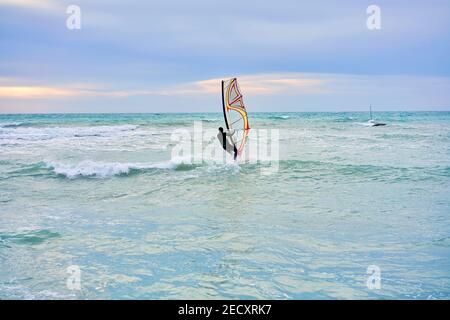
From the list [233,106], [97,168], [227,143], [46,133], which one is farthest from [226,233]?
[46,133]

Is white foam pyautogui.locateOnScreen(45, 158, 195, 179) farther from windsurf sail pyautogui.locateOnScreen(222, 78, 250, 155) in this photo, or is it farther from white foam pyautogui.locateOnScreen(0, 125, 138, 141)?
white foam pyautogui.locateOnScreen(0, 125, 138, 141)

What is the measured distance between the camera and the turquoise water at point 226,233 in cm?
422

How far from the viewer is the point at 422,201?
26.3 feet

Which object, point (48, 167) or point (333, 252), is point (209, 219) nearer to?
point (333, 252)

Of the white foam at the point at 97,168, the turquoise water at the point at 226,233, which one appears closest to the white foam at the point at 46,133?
the white foam at the point at 97,168

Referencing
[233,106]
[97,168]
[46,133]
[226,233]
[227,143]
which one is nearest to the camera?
[226,233]

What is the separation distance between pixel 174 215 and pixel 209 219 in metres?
0.71

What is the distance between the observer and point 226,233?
5.95m

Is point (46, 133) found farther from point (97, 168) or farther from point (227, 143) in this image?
point (227, 143)

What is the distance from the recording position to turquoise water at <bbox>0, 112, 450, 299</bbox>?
166 inches

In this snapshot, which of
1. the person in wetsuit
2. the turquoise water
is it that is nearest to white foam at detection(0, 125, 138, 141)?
the turquoise water

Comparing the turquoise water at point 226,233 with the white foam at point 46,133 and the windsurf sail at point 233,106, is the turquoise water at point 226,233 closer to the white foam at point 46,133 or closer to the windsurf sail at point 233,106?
the windsurf sail at point 233,106
